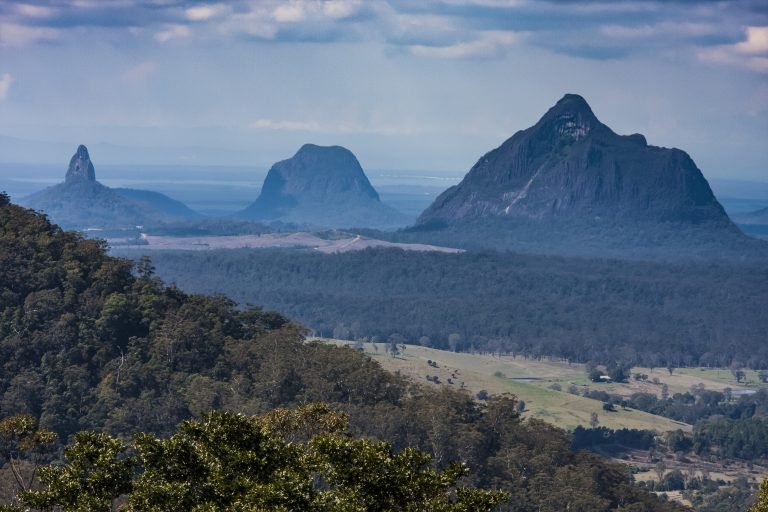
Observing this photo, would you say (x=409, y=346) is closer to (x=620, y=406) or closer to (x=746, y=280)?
(x=620, y=406)

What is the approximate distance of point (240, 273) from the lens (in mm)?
160625

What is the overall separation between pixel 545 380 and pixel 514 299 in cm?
4263

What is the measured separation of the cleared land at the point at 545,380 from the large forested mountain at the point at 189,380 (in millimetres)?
16299

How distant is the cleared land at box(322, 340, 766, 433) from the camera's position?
89.4m

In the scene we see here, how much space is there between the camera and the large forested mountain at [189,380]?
191 feet

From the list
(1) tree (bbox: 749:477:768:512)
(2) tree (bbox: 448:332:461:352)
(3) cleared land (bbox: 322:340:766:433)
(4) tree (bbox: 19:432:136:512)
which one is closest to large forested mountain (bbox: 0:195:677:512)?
(3) cleared land (bbox: 322:340:766:433)

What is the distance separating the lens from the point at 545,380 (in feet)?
360

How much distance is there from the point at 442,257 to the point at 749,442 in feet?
292

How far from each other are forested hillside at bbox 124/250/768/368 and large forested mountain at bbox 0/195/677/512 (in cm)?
6235

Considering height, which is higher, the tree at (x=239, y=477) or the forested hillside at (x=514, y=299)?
the tree at (x=239, y=477)

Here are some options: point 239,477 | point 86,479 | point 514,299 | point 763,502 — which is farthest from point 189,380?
point 514,299

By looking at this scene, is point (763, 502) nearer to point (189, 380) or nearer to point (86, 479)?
point (86, 479)

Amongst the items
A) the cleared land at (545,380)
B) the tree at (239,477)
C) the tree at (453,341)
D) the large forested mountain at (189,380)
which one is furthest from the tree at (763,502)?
the tree at (453,341)

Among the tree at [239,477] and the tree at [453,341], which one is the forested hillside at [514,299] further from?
the tree at [239,477]
